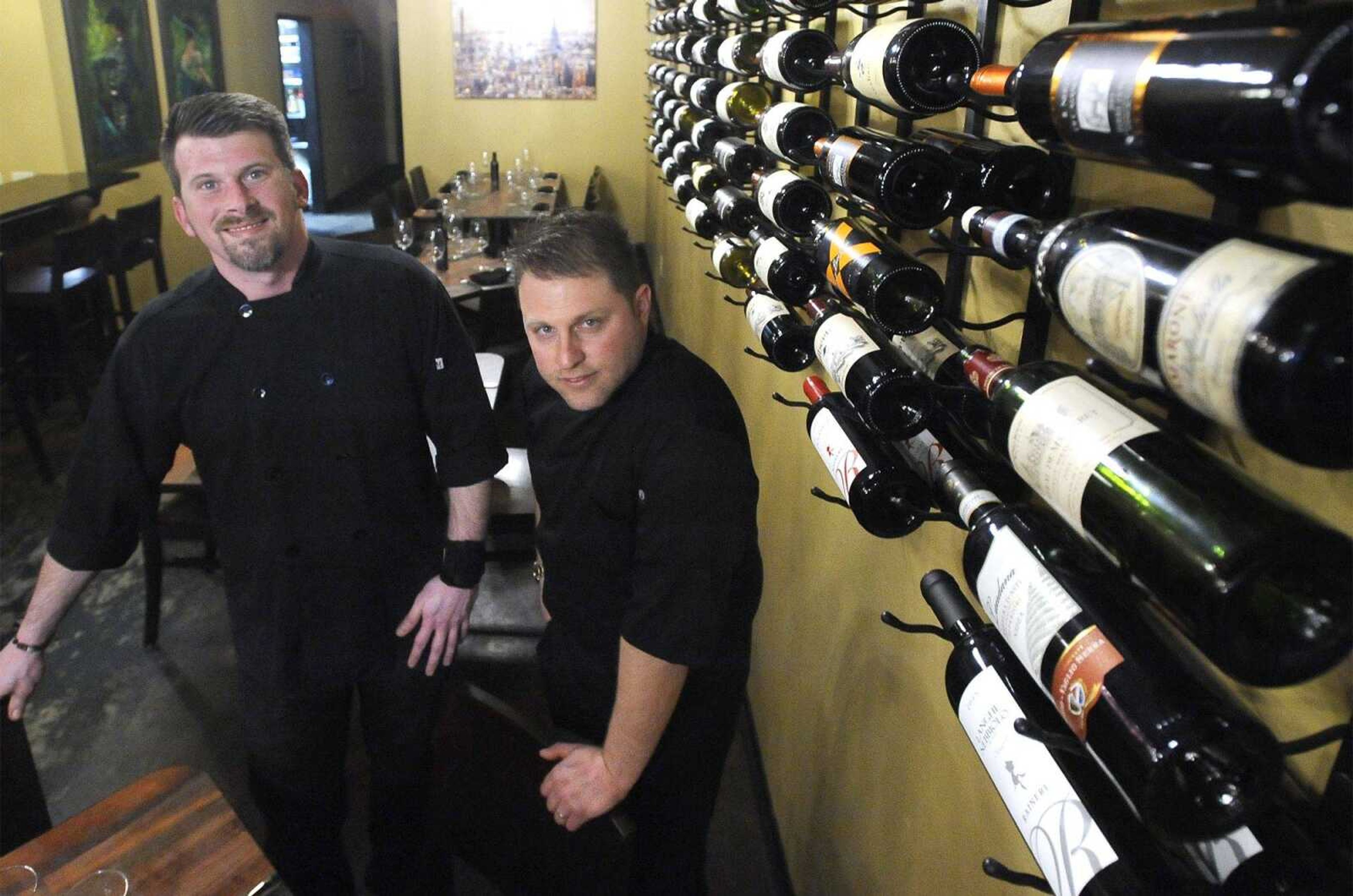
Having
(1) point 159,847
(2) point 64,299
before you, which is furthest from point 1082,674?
(2) point 64,299

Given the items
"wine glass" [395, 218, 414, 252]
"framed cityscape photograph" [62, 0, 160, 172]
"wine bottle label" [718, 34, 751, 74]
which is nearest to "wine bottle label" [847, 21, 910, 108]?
"wine bottle label" [718, 34, 751, 74]

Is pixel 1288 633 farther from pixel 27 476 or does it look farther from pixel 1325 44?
pixel 27 476

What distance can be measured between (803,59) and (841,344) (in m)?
0.53

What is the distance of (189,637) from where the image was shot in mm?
2953

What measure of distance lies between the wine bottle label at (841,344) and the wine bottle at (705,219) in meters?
0.84

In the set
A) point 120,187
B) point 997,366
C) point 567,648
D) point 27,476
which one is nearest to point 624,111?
point 120,187

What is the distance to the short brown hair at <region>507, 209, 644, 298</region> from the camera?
49.6 inches

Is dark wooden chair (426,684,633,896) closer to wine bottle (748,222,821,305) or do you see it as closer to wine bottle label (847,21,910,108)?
wine bottle (748,222,821,305)

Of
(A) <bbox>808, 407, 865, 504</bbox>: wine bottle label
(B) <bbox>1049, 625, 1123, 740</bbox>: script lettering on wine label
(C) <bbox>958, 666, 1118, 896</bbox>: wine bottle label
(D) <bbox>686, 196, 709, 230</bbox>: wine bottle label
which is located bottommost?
(C) <bbox>958, 666, 1118, 896</bbox>: wine bottle label

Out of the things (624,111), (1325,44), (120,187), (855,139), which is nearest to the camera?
(1325,44)

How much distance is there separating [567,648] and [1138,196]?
1.12m

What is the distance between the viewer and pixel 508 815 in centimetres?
123

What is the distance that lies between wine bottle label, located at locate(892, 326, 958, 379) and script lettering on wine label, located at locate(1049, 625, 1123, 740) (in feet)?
1.34

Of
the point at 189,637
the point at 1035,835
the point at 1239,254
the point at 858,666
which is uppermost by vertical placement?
the point at 1239,254
